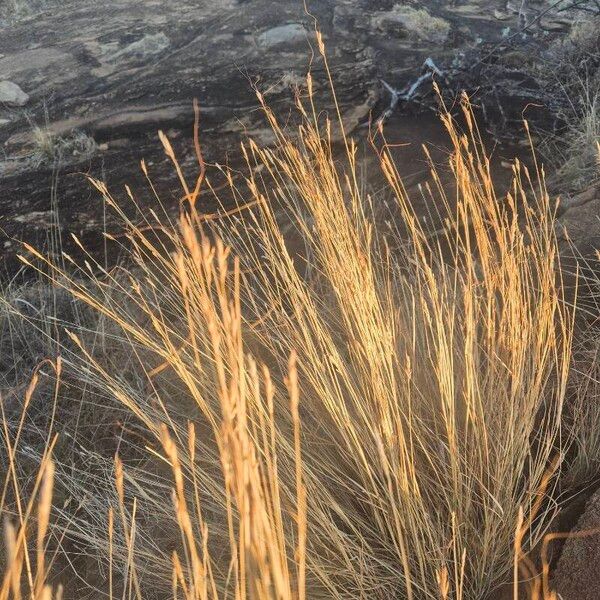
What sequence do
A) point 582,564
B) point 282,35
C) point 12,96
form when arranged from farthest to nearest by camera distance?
point 282,35 → point 12,96 → point 582,564

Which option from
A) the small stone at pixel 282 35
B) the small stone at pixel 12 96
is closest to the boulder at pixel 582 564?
the small stone at pixel 282 35

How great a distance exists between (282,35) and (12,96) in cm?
147

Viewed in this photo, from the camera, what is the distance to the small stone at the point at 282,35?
4.20m

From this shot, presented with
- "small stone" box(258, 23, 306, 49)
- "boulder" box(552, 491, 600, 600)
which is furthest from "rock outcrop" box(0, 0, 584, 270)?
"boulder" box(552, 491, 600, 600)

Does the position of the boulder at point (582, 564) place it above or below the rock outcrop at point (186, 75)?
below

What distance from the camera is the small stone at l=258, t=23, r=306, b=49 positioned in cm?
420

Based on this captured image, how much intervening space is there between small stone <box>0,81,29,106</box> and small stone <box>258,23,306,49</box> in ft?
4.20

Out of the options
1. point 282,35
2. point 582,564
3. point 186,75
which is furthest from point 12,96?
point 582,564

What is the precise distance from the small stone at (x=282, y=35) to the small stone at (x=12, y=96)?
128cm

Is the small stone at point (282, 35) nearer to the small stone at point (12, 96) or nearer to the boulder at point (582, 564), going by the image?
the small stone at point (12, 96)

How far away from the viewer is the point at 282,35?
13.9ft

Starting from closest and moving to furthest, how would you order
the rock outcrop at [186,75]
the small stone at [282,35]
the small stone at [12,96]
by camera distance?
the rock outcrop at [186,75]
the small stone at [12,96]
the small stone at [282,35]

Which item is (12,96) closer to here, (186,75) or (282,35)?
(186,75)

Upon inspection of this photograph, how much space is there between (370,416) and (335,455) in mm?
208
